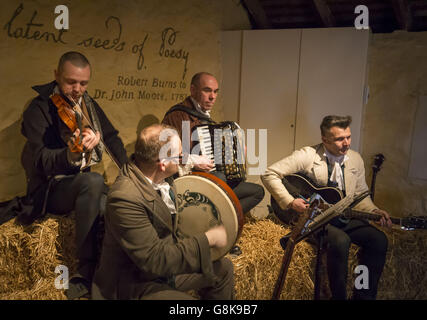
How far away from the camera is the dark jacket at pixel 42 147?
2.69 m

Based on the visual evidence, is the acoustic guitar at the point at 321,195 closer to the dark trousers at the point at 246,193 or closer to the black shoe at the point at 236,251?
the dark trousers at the point at 246,193

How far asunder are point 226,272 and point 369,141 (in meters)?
2.88

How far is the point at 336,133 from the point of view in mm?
3107

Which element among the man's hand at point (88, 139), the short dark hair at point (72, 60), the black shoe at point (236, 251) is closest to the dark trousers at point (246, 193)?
the black shoe at point (236, 251)

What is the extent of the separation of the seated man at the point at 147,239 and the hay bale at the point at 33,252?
79 cm

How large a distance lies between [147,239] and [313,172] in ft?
5.59

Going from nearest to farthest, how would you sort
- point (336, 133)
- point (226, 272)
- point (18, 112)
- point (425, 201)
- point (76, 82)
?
point (226, 272)
point (76, 82)
point (336, 133)
point (18, 112)
point (425, 201)

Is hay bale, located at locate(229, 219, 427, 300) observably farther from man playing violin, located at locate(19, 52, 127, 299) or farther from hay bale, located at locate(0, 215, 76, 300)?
hay bale, located at locate(0, 215, 76, 300)

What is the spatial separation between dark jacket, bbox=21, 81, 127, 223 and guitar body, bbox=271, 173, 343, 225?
1671mm

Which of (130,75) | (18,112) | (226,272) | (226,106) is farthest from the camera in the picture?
(226,106)

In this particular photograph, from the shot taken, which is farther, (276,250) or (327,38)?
(327,38)

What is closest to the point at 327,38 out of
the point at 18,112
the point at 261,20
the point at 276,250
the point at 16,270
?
the point at 261,20

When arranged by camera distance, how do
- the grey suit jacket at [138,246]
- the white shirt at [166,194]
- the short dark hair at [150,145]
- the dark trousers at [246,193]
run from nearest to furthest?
the grey suit jacket at [138,246] < the short dark hair at [150,145] < the white shirt at [166,194] < the dark trousers at [246,193]

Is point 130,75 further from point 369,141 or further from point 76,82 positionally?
point 369,141
